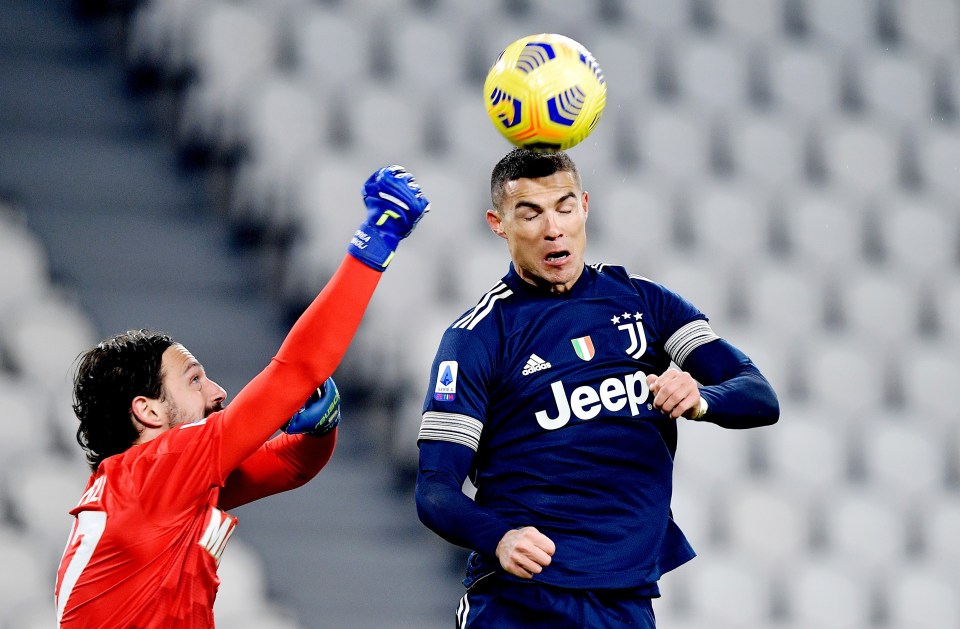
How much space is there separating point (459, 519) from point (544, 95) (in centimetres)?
A: 86

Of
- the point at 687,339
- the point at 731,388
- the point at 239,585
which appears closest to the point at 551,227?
the point at 687,339

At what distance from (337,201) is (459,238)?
1.84 feet

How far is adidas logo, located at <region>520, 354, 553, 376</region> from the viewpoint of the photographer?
225 centimetres

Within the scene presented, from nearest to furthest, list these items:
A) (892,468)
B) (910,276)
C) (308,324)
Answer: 1. (308,324)
2. (892,468)
3. (910,276)

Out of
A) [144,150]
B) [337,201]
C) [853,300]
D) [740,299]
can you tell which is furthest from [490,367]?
[853,300]

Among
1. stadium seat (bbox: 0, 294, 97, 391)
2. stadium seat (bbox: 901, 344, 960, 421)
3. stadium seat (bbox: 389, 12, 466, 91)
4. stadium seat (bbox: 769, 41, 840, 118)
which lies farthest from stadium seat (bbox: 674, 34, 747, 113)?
stadium seat (bbox: 0, 294, 97, 391)

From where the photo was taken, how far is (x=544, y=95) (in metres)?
2.33

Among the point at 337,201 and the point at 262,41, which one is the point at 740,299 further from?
the point at 262,41

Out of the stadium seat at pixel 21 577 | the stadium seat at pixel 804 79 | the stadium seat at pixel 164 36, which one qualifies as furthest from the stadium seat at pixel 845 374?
the stadium seat at pixel 21 577

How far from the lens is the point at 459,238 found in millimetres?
5074

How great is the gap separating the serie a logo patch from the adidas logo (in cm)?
15

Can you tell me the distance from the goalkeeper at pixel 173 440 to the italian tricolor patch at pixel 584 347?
1.31ft

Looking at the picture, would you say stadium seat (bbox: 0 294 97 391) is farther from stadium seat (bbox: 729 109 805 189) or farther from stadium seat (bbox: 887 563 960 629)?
stadium seat (bbox: 887 563 960 629)

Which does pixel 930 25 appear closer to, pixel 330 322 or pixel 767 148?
pixel 767 148
